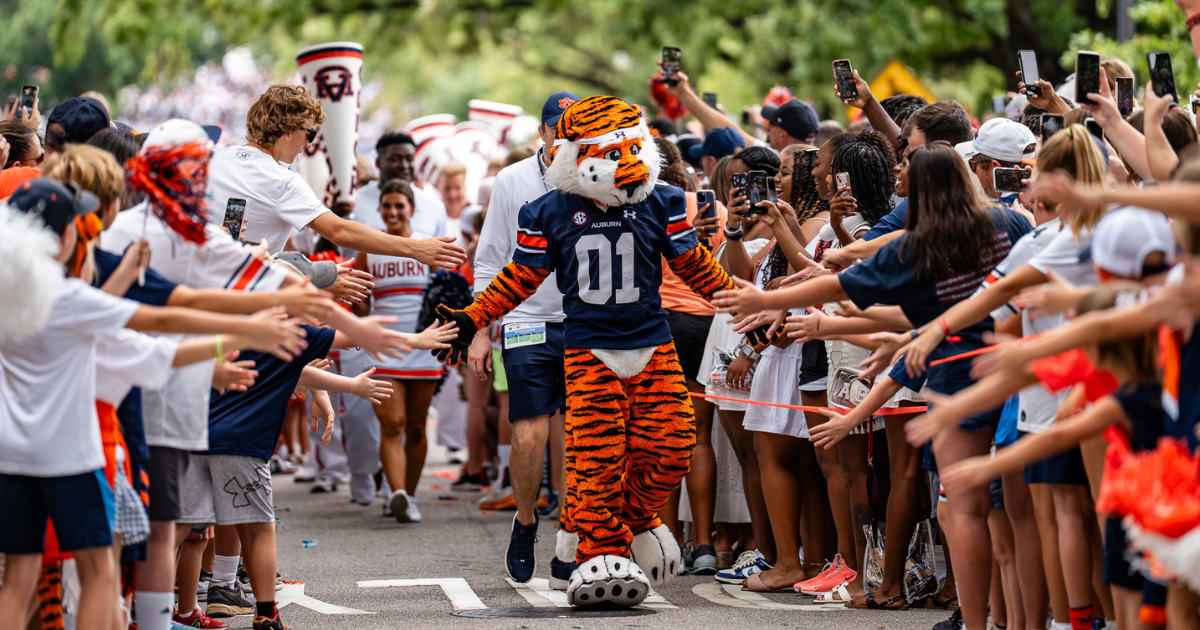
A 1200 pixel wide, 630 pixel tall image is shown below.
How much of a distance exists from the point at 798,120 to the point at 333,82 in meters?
3.19

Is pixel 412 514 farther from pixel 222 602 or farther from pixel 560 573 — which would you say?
pixel 222 602

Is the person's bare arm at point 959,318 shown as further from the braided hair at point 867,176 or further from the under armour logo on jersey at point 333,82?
the under armour logo on jersey at point 333,82

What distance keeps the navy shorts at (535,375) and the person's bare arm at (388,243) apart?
72cm

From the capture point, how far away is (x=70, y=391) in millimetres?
4070

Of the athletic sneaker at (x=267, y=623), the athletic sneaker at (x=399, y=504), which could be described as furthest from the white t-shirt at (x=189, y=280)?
the athletic sneaker at (x=399, y=504)

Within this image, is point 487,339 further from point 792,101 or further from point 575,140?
point 792,101

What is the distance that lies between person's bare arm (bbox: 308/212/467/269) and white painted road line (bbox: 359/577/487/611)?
157 centimetres

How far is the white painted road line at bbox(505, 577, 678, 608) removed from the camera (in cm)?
630

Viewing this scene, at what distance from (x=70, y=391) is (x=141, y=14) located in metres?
20.5

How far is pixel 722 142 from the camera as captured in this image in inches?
354

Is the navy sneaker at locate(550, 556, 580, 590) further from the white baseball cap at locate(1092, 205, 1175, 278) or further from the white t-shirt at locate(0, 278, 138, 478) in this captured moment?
the white baseball cap at locate(1092, 205, 1175, 278)

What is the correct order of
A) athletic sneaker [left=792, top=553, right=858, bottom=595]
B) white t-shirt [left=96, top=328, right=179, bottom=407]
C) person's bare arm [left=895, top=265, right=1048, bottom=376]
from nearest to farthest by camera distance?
white t-shirt [left=96, top=328, right=179, bottom=407] → person's bare arm [left=895, top=265, right=1048, bottom=376] → athletic sneaker [left=792, top=553, right=858, bottom=595]

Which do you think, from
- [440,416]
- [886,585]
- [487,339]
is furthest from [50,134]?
[440,416]

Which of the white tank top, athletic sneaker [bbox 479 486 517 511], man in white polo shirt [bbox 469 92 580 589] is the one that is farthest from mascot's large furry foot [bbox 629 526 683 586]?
the white tank top
